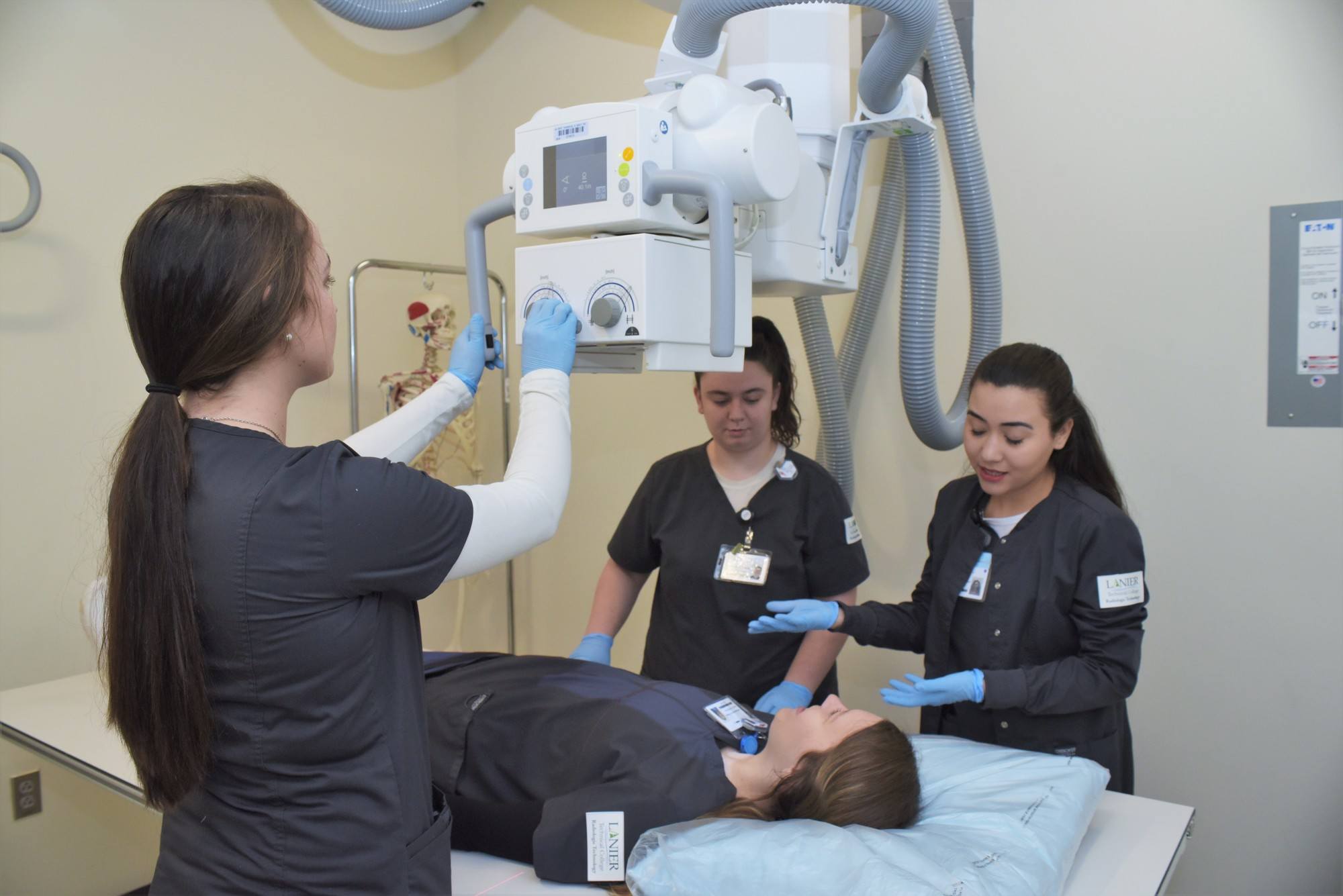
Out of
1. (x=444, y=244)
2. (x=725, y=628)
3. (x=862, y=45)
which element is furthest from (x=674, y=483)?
(x=444, y=244)

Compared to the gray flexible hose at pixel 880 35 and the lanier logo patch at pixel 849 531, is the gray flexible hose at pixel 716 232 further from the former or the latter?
the lanier logo patch at pixel 849 531

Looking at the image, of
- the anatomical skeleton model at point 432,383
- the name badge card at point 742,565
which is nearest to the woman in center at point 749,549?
the name badge card at point 742,565

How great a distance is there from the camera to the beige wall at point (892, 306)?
1.93 metres

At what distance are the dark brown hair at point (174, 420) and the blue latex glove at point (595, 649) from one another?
3.47 ft

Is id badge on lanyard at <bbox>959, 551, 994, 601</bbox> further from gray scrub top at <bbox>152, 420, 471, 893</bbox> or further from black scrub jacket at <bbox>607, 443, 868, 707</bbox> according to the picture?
gray scrub top at <bbox>152, 420, 471, 893</bbox>

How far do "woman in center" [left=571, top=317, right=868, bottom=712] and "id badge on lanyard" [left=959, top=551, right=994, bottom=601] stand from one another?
30 centimetres

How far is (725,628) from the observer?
191 cm

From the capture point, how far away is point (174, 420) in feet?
3.12

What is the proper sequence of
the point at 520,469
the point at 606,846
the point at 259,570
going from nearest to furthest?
the point at 259,570 → the point at 520,469 → the point at 606,846

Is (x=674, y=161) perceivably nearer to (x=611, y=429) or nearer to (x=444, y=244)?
(x=611, y=429)

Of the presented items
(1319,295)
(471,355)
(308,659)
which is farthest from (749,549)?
(1319,295)

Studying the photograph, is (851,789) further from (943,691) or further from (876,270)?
(876,270)

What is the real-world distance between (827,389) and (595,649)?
2.50 ft

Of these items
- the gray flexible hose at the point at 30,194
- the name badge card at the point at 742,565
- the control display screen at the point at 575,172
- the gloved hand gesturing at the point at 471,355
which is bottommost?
the name badge card at the point at 742,565
